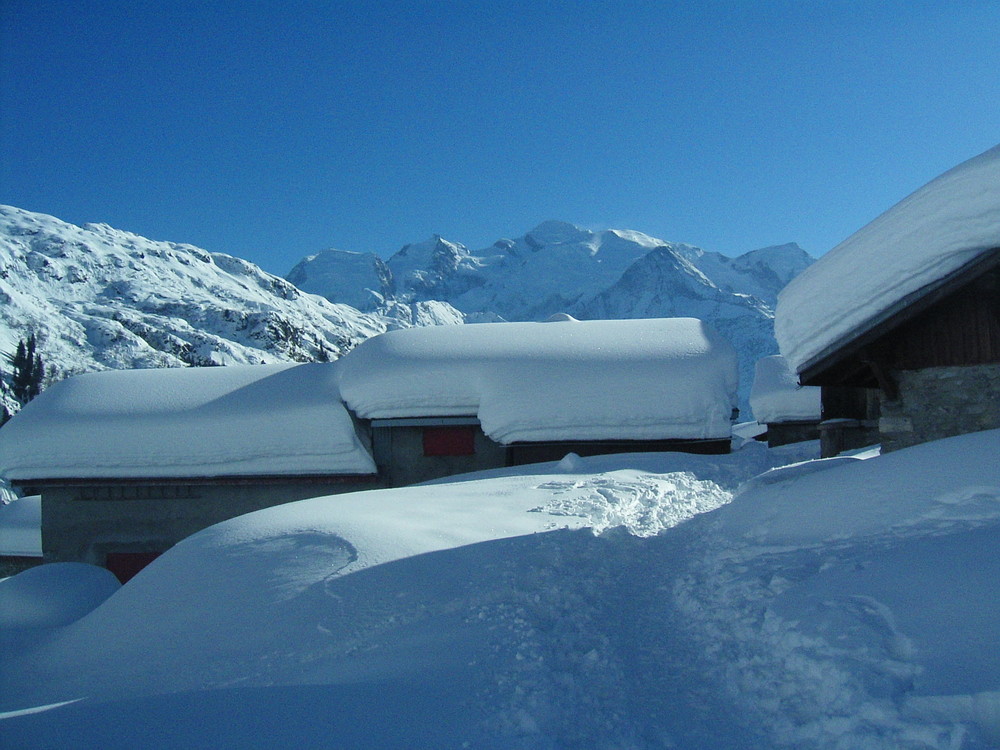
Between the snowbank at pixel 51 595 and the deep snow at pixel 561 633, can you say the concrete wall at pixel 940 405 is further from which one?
the snowbank at pixel 51 595

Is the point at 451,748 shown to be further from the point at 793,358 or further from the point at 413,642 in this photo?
the point at 793,358

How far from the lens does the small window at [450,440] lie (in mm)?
14586

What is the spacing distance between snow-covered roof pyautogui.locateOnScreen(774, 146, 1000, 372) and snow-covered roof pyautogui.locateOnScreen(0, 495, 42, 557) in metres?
21.4

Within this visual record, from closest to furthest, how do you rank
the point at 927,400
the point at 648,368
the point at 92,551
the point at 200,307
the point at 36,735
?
1. the point at 36,735
2. the point at 927,400
3. the point at 92,551
4. the point at 648,368
5. the point at 200,307

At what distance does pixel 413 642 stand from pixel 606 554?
2702 millimetres

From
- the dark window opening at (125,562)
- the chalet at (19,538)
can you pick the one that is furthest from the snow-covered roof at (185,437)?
the chalet at (19,538)

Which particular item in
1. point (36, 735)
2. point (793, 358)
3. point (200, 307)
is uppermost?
point (200, 307)

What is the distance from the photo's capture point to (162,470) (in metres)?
13.6

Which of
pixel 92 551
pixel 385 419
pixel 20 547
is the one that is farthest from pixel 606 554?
pixel 20 547

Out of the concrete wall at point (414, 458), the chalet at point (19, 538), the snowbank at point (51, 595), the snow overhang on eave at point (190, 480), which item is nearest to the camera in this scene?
the snowbank at point (51, 595)

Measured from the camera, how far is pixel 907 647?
3379mm

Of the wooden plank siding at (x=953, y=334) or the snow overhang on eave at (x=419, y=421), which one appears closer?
the wooden plank siding at (x=953, y=334)

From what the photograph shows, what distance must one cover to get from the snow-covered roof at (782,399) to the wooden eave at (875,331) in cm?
1870

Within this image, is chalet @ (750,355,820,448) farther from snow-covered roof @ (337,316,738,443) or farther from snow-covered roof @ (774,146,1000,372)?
snow-covered roof @ (774,146,1000,372)
